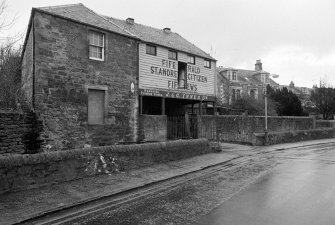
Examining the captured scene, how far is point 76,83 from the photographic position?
1703 centimetres

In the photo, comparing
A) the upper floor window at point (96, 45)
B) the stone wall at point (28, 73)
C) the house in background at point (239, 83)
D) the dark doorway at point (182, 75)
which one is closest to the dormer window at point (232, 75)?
the house in background at point (239, 83)

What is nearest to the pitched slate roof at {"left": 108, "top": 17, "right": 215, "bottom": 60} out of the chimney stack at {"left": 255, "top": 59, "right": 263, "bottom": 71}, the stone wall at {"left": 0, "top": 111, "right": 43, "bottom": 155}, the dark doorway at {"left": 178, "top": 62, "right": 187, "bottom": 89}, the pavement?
the dark doorway at {"left": 178, "top": 62, "right": 187, "bottom": 89}

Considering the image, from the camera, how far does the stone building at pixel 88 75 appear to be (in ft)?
51.8

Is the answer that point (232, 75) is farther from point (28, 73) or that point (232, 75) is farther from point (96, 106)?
point (28, 73)

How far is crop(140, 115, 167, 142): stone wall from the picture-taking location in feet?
67.2

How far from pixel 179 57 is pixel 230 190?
1777 centimetres

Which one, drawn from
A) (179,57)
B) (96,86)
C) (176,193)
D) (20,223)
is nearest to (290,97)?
(179,57)

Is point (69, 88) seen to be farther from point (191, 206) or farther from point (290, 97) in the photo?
point (290, 97)

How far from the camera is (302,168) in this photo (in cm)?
1087

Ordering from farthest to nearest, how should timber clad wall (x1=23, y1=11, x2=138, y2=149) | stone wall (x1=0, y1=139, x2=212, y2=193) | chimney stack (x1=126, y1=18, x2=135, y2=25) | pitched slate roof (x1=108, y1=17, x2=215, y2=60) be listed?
chimney stack (x1=126, y1=18, x2=135, y2=25) → pitched slate roof (x1=108, y1=17, x2=215, y2=60) → timber clad wall (x1=23, y1=11, x2=138, y2=149) → stone wall (x1=0, y1=139, x2=212, y2=193)

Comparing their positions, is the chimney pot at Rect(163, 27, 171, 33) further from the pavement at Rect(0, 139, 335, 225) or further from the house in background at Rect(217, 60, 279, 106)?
the pavement at Rect(0, 139, 335, 225)

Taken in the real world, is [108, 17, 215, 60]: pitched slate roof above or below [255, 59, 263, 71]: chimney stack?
below

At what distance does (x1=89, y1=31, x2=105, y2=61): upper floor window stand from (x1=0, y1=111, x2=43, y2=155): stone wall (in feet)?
16.9

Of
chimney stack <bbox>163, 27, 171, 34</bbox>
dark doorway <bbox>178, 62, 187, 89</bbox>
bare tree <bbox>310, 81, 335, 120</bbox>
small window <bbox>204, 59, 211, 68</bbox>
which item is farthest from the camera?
bare tree <bbox>310, 81, 335, 120</bbox>
